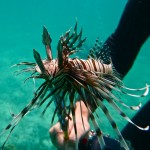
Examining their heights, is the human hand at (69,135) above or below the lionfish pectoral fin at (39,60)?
below

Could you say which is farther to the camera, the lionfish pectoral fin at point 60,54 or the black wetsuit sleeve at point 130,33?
the black wetsuit sleeve at point 130,33

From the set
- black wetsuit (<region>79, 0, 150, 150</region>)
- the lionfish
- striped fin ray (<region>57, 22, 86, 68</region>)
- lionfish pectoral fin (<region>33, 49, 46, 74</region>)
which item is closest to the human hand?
the lionfish

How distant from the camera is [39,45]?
2877 centimetres

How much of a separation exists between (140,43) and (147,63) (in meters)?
20.9

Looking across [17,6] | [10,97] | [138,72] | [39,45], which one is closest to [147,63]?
[138,72]

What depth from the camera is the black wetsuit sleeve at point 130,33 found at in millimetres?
3453

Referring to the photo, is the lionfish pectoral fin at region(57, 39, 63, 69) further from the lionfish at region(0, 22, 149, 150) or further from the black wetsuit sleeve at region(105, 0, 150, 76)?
the black wetsuit sleeve at region(105, 0, 150, 76)

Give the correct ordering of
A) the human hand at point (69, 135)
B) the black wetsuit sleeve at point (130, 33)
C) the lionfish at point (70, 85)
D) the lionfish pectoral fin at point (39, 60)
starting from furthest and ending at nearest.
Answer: the black wetsuit sleeve at point (130, 33) < the human hand at point (69, 135) < the lionfish at point (70, 85) < the lionfish pectoral fin at point (39, 60)

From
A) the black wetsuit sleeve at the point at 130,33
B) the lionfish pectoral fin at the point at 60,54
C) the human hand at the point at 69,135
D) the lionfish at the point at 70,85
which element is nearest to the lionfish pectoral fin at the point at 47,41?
the lionfish at the point at 70,85

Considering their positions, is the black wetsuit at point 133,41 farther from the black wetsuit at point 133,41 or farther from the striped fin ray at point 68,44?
the striped fin ray at point 68,44

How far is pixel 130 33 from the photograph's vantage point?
3510 millimetres

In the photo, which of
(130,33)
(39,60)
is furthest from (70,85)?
(130,33)

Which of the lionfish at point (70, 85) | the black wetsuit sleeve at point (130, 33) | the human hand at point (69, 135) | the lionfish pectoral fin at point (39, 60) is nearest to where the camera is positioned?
the lionfish pectoral fin at point (39, 60)

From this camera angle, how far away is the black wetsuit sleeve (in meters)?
3.45
